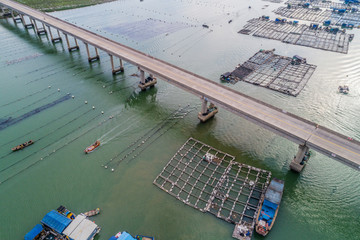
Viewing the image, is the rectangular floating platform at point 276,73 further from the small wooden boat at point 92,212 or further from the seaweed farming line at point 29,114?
the small wooden boat at point 92,212

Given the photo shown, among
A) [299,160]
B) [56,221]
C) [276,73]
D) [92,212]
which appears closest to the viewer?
[56,221]

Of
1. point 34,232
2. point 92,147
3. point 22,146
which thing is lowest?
point 22,146

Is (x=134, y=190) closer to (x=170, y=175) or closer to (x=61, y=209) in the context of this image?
(x=170, y=175)

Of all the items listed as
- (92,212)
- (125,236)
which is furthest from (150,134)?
(125,236)

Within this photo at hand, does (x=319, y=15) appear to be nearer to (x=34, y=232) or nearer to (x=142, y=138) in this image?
(x=142, y=138)

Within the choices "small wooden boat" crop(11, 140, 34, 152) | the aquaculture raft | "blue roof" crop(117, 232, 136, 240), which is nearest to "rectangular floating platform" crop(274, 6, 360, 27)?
the aquaculture raft

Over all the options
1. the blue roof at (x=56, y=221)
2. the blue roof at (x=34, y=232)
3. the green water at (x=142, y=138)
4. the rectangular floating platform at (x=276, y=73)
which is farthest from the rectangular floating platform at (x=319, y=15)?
the blue roof at (x=34, y=232)

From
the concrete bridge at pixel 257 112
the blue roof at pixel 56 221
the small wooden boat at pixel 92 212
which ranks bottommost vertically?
the small wooden boat at pixel 92 212
